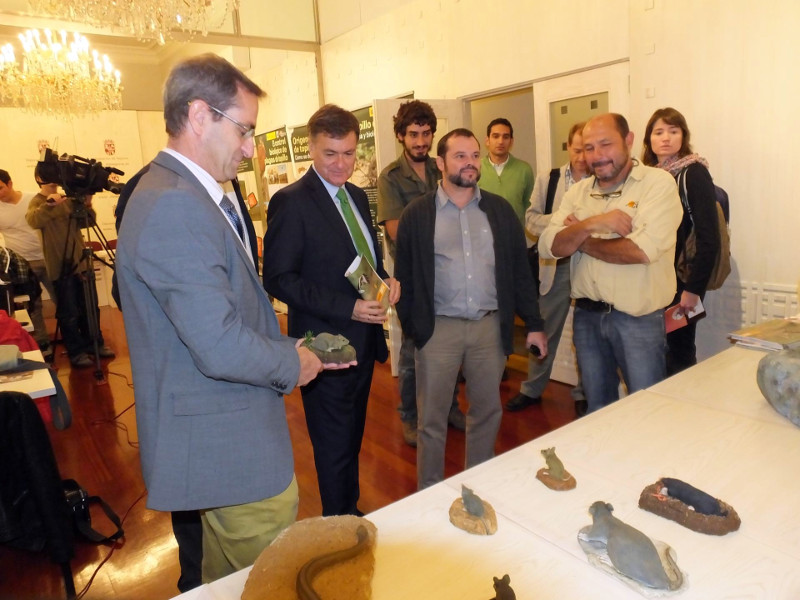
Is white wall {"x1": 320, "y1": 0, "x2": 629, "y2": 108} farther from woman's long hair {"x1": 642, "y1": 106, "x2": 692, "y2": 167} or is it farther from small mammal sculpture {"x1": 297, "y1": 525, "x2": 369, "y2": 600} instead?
small mammal sculpture {"x1": 297, "y1": 525, "x2": 369, "y2": 600}

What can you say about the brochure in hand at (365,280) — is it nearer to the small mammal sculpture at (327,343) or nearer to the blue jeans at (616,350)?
the small mammal sculpture at (327,343)

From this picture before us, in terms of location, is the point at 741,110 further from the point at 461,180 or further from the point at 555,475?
the point at 555,475

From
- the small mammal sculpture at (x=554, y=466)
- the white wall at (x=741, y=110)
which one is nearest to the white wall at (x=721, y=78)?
the white wall at (x=741, y=110)

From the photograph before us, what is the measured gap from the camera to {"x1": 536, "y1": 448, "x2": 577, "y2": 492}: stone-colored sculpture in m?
1.23

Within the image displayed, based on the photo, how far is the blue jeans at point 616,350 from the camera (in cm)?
227

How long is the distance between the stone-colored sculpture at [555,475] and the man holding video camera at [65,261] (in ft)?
14.3

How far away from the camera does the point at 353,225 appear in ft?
A: 7.03

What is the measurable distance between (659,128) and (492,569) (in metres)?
2.59

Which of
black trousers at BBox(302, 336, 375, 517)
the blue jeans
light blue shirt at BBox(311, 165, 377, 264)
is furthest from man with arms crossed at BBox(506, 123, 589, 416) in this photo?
black trousers at BBox(302, 336, 375, 517)

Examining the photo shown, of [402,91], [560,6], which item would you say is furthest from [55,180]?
[560,6]

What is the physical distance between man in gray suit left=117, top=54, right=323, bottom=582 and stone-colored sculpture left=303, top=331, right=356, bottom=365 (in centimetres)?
12

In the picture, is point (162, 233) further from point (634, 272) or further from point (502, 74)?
point (502, 74)

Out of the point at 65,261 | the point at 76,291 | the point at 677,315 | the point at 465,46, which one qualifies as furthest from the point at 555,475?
the point at 76,291

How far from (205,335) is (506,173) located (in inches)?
124
